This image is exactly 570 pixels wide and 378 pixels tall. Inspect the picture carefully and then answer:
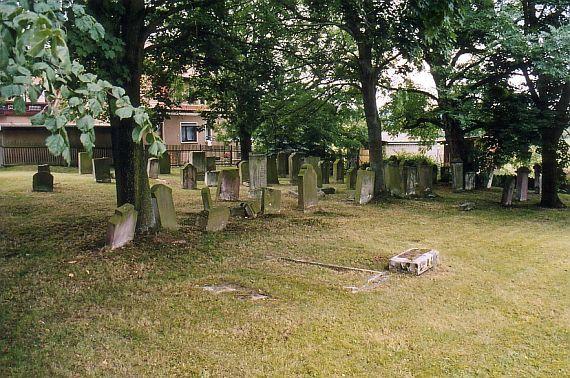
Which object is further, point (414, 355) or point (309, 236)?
point (309, 236)

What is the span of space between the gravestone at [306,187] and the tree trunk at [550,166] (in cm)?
651

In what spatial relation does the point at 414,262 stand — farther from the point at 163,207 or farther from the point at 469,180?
the point at 469,180

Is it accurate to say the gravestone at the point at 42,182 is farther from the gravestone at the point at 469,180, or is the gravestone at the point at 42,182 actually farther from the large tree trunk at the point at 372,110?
the gravestone at the point at 469,180

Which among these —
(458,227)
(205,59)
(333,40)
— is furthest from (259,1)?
(458,227)

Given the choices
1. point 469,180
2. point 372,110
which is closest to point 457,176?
point 469,180

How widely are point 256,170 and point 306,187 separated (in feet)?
7.87

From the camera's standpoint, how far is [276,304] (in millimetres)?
5402

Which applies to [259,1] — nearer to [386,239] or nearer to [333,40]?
[333,40]

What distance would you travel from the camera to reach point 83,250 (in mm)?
7469

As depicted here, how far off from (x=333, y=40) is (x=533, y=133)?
599cm

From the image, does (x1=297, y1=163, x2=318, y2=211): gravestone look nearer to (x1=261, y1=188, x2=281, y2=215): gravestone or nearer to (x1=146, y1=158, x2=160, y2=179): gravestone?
(x1=261, y1=188, x2=281, y2=215): gravestone

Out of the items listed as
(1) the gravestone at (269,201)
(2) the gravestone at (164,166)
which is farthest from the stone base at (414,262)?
(2) the gravestone at (164,166)

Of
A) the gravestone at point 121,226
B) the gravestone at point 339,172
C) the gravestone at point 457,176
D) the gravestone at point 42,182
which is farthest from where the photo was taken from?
the gravestone at point 339,172

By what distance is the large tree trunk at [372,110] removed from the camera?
13680 mm
